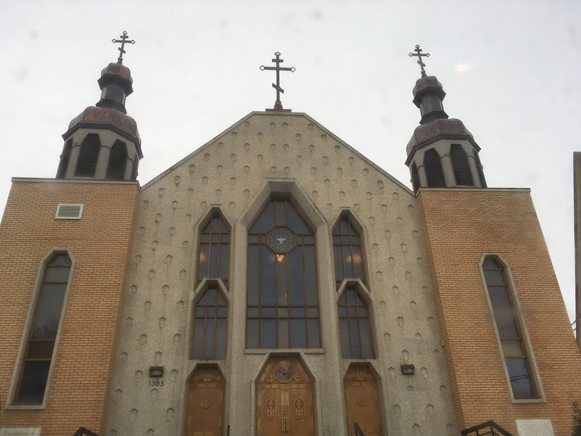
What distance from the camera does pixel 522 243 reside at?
560 inches

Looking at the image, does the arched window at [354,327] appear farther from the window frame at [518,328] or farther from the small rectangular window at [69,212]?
the small rectangular window at [69,212]

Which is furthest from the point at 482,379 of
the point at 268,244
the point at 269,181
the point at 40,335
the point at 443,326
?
the point at 40,335

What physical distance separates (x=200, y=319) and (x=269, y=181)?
4350 millimetres

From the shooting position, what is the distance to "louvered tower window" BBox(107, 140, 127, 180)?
1551 cm

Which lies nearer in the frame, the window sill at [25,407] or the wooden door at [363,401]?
the window sill at [25,407]

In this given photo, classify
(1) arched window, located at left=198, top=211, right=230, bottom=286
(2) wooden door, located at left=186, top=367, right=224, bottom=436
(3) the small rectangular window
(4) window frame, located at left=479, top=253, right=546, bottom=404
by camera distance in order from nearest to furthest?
(2) wooden door, located at left=186, top=367, right=224, bottom=436, (4) window frame, located at left=479, top=253, right=546, bottom=404, (3) the small rectangular window, (1) arched window, located at left=198, top=211, right=230, bottom=286

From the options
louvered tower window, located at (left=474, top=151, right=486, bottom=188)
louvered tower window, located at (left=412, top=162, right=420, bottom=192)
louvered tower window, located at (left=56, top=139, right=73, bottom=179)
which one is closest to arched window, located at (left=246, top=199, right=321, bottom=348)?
louvered tower window, located at (left=412, top=162, right=420, bottom=192)

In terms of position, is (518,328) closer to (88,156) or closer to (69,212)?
(69,212)

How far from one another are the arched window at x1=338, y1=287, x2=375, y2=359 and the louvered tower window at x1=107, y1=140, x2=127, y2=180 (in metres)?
7.44

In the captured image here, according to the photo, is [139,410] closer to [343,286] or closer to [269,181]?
[343,286]

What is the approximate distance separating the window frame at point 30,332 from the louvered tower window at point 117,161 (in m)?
3.15

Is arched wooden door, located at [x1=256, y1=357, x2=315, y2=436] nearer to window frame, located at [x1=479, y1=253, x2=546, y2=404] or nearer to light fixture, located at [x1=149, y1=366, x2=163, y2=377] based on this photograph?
light fixture, located at [x1=149, y1=366, x2=163, y2=377]

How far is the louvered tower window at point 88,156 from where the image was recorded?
1524cm

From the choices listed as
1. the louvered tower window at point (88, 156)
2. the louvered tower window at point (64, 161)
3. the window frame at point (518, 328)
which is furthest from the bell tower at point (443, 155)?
the louvered tower window at point (64, 161)
